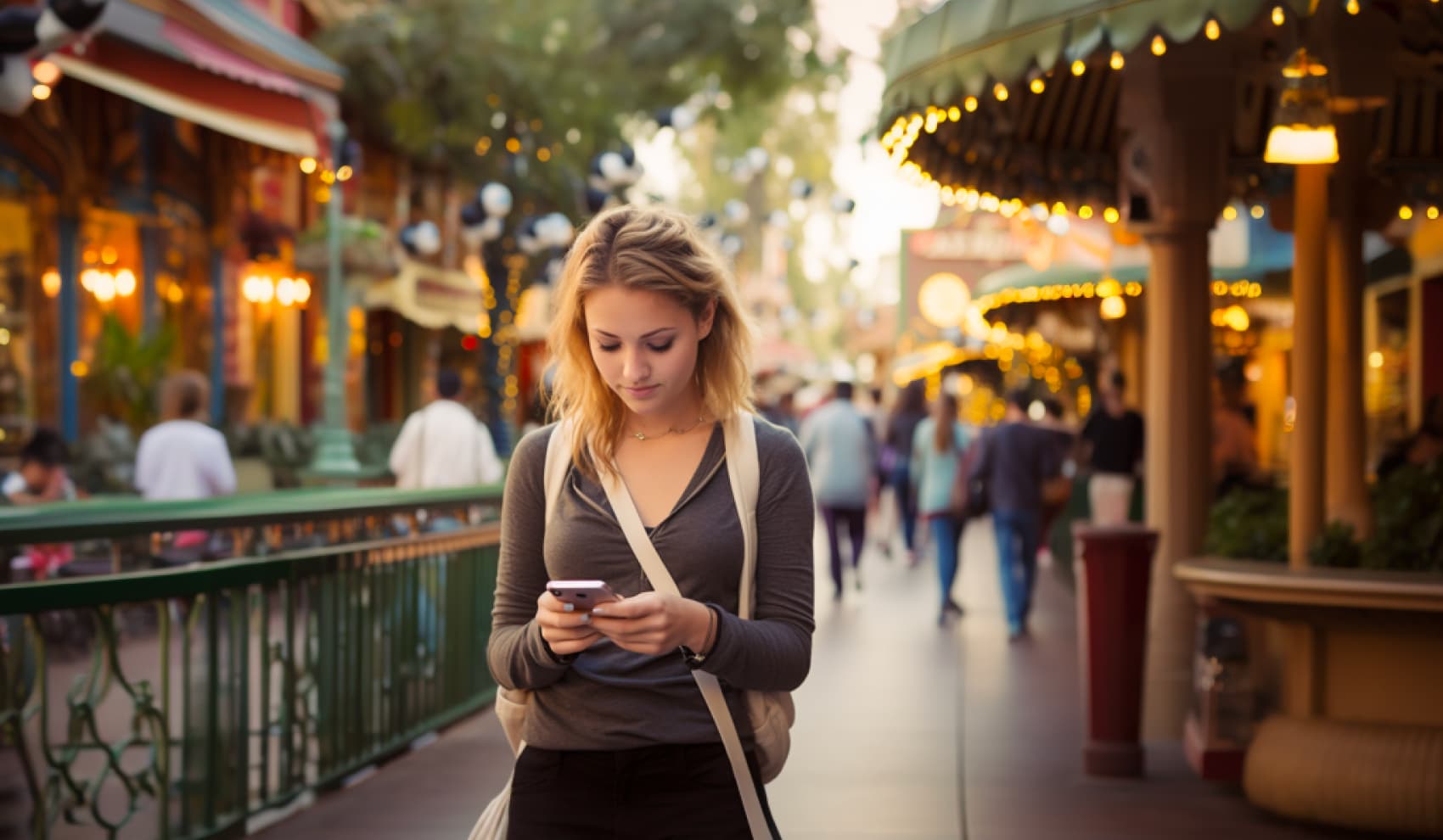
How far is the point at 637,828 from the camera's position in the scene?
298cm

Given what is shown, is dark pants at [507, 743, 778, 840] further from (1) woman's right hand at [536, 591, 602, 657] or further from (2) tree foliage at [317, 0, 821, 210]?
(2) tree foliage at [317, 0, 821, 210]

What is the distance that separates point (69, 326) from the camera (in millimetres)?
16750

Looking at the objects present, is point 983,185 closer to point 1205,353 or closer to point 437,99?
point 1205,353

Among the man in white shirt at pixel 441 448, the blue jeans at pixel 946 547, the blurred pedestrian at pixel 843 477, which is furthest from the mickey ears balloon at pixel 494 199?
the man in white shirt at pixel 441 448

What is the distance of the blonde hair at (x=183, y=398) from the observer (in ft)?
35.8

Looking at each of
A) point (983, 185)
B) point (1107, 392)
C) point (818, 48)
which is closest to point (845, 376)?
point (1107, 392)

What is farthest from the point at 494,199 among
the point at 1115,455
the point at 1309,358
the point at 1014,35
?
the point at 1014,35

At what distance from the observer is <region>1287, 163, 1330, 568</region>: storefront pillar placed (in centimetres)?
779

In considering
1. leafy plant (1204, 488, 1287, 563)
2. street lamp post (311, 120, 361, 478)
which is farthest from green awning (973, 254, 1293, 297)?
leafy plant (1204, 488, 1287, 563)

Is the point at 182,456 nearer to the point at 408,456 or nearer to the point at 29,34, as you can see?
the point at 408,456

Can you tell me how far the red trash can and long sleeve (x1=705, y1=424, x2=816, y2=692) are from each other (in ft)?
16.8

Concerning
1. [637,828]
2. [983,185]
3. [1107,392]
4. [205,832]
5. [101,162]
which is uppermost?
[101,162]

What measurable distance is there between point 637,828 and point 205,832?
11.9ft

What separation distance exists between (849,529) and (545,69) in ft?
31.6
